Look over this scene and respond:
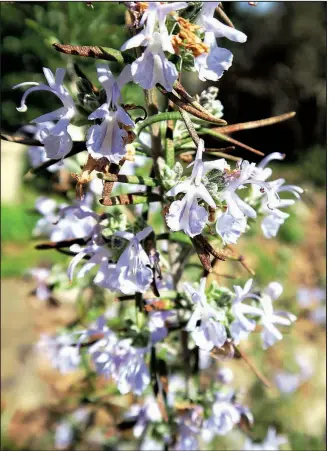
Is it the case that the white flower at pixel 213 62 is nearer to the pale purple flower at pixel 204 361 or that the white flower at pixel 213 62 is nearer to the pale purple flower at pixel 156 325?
the pale purple flower at pixel 156 325

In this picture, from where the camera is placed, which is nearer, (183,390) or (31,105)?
(183,390)

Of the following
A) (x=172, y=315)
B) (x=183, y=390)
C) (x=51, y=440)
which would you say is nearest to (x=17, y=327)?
(x=51, y=440)

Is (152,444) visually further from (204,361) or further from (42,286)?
(42,286)

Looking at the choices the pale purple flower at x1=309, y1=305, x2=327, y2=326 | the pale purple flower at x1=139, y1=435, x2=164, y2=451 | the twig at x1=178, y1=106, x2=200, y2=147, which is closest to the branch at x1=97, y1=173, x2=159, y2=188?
the twig at x1=178, y1=106, x2=200, y2=147

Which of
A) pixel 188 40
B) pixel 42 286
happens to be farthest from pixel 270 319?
pixel 42 286

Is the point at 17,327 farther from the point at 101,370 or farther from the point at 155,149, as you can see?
the point at 155,149

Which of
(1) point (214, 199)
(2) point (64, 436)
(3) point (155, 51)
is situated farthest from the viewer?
(2) point (64, 436)

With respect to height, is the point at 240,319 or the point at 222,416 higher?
the point at 240,319
